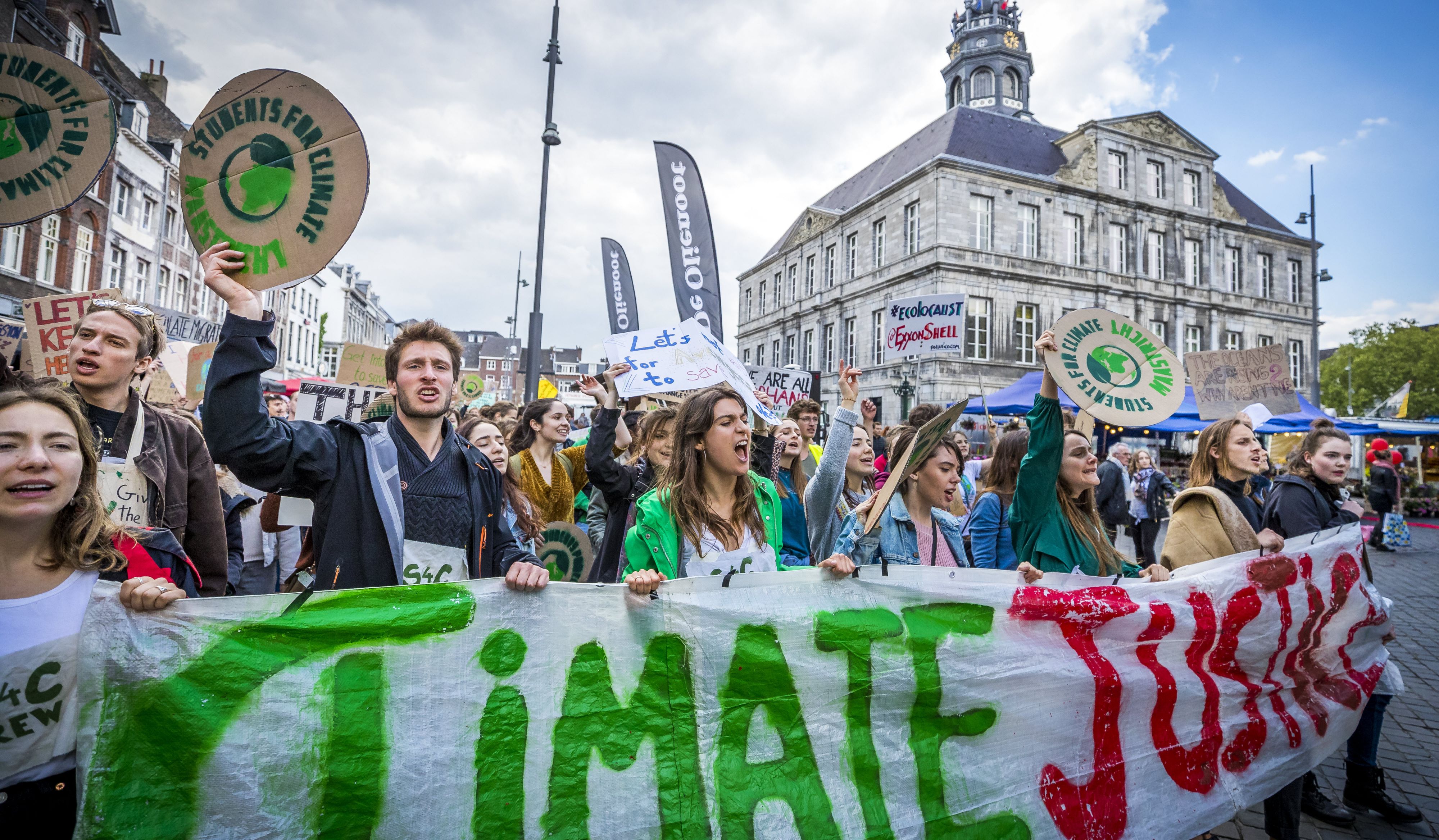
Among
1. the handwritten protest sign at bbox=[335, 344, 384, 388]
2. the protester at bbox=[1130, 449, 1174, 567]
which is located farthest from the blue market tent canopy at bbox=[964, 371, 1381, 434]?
the handwritten protest sign at bbox=[335, 344, 384, 388]

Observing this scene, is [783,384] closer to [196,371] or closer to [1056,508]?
[1056,508]

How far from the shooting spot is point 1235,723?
9.89 feet

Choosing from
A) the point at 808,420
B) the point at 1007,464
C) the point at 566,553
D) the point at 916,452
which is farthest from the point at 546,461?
the point at 1007,464

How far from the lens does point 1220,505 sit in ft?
11.7

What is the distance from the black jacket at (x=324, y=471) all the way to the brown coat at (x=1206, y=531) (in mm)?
3083

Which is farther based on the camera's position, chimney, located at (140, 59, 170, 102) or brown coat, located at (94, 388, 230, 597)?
chimney, located at (140, 59, 170, 102)

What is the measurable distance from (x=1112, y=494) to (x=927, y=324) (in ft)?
10.4

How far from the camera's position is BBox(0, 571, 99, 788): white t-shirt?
1667mm

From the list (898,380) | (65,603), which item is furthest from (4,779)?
(898,380)

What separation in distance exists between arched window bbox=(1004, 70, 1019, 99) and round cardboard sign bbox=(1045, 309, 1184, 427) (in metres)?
55.5

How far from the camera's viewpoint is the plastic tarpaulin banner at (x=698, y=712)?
1.87 meters

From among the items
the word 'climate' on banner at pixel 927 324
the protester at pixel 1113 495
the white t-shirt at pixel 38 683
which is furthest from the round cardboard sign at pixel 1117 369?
the protester at pixel 1113 495

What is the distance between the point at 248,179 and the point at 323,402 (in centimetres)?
595

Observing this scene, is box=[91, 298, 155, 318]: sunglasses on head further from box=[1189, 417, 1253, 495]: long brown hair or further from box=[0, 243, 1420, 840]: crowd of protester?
box=[1189, 417, 1253, 495]: long brown hair
